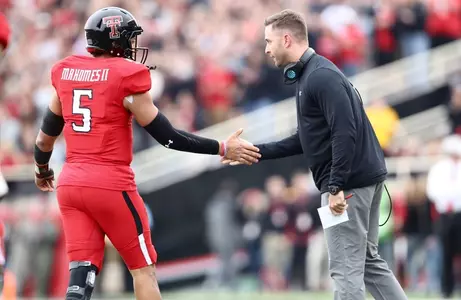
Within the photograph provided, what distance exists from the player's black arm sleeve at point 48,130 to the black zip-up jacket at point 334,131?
1665 millimetres

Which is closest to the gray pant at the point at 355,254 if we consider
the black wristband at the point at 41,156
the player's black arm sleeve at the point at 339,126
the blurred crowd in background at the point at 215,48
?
the player's black arm sleeve at the point at 339,126

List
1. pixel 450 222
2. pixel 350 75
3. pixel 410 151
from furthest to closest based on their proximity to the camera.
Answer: pixel 350 75, pixel 410 151, pixel 450 222

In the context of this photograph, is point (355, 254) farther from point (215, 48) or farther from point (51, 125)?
point (215, 48)

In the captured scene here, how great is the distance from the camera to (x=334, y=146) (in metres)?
7.45

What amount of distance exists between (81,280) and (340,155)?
1865mm

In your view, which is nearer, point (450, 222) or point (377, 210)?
point (377, 210)

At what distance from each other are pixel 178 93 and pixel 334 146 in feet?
34.5

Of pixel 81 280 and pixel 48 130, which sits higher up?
pixel 48 130

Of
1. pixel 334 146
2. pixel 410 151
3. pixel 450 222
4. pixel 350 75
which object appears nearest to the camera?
pixel 334 146

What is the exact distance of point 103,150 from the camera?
7410 millimetres

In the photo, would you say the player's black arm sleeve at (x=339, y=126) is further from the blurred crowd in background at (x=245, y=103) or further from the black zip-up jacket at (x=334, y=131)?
the blurred crowd in background at (x=245, y=103)

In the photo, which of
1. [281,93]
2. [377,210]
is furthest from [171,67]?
[377,210]

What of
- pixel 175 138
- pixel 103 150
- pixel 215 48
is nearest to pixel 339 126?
pixel 175 138

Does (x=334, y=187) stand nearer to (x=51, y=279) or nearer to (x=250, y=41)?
(x=51, y=279)
